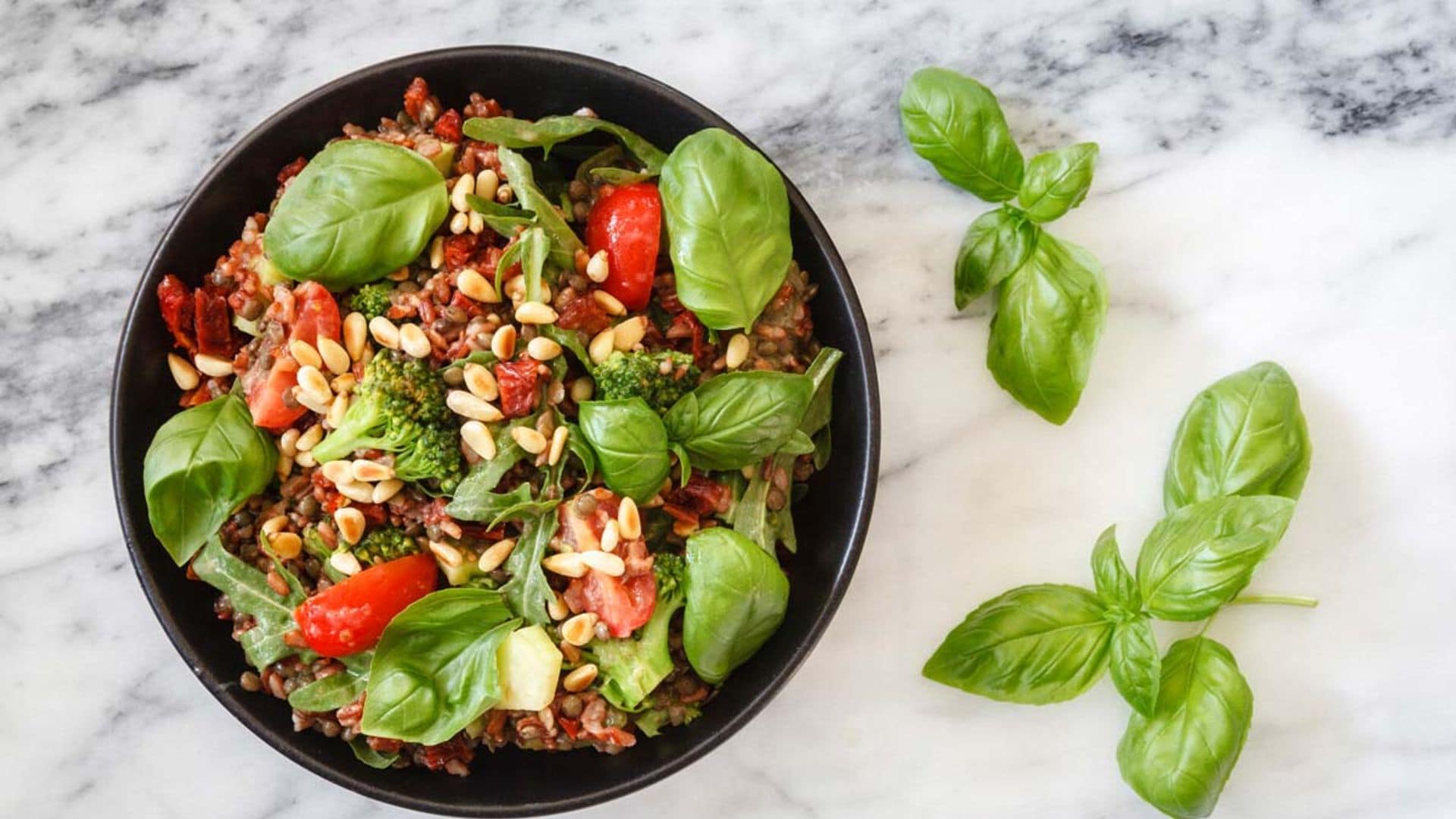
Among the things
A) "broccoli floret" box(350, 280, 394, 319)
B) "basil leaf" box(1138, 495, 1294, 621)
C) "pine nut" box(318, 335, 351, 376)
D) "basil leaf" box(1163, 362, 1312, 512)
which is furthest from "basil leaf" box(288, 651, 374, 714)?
"basil leaf" box(1163, 362, 1312, 512)

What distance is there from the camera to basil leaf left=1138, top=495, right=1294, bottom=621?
2.68m

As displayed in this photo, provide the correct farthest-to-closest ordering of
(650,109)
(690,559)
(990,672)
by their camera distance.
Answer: (990,672) → (650,109) → (690,559)

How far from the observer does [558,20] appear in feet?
9.77

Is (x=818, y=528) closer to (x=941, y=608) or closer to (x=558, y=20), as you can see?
(x=941, y=608)

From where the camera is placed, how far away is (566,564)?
2.43 m

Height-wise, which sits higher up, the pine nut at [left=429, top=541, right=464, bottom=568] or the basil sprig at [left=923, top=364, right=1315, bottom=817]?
the pine nut at [left=429, top=541, right=464, bottom=568]

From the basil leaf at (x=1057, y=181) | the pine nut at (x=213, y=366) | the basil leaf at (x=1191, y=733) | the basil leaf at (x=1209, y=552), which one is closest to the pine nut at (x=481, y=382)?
A: the pine nut at (x=213, y=366)

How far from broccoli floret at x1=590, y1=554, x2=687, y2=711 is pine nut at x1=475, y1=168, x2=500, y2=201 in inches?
32.5

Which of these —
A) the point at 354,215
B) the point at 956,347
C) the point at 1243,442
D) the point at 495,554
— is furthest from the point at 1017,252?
the point at 354,215

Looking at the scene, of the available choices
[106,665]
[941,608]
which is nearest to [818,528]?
[941,608]

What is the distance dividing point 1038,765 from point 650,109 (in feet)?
6.01

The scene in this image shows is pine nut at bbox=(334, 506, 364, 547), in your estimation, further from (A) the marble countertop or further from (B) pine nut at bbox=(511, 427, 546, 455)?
(A) the marble countertop

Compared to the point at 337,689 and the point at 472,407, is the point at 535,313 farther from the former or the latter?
the point at 337,689

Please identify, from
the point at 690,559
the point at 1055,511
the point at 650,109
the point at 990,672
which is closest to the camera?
the point at 690,559
